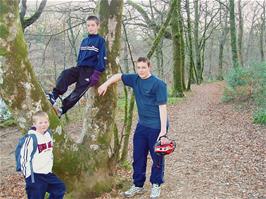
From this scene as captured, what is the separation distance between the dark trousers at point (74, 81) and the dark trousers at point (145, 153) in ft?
3.34

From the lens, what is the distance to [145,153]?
5.61 metres

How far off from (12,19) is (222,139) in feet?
20.7

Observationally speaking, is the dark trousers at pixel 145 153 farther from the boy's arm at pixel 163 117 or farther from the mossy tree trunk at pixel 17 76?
the mossy tree trunk at pixel 17 76

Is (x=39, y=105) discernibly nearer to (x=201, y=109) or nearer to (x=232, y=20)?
(x=201, y=109)

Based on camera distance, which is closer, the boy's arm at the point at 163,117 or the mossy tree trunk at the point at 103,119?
the boy's arm at the point at 163,117

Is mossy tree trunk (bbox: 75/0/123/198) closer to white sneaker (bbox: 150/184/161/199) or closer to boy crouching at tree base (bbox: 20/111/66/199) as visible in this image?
white sneaker (bbox: 150/184/161/199)

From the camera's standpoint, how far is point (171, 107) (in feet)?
50.4

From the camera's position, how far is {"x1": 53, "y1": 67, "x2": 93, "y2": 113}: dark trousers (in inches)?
222

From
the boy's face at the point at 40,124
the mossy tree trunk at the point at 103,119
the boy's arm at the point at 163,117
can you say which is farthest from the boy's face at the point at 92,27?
the boy's face at the point at 40,124

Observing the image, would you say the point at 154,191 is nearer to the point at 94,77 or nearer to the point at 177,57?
the point at 94,77

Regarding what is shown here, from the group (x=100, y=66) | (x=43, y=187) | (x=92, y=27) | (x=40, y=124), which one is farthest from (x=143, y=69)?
(x=43, y=187)

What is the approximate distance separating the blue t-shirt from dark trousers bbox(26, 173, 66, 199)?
1.48 meters

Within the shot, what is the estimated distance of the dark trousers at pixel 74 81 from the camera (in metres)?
5.65

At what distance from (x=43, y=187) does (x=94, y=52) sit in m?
Result: 2.04
